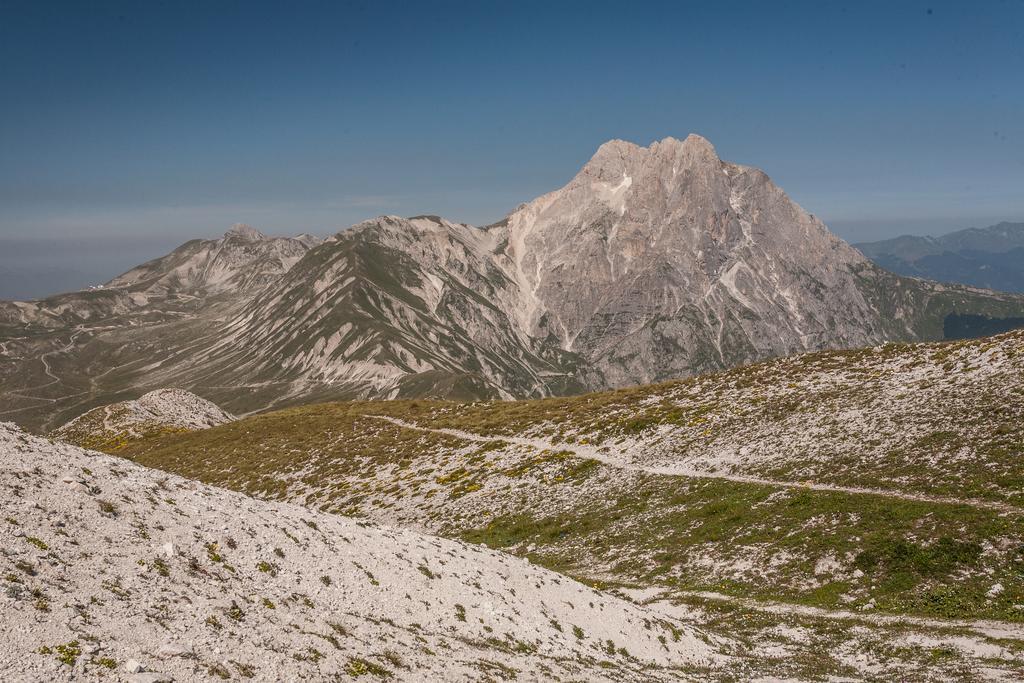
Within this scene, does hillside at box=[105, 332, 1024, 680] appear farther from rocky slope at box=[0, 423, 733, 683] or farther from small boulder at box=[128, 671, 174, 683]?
small boulder at box=[128, 671, 174, 683]

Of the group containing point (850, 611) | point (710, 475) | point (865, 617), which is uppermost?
point (710, 475)

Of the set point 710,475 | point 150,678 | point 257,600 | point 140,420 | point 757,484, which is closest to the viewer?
point 150,678

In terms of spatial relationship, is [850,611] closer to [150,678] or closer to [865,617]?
[865,617]

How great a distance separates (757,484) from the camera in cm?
4828

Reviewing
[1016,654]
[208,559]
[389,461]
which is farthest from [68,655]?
[389,461]

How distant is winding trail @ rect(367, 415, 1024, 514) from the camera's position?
37250mm

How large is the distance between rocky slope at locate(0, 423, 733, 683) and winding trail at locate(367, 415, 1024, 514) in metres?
18.1

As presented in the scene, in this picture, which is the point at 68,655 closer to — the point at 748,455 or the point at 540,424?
the point at 748,455

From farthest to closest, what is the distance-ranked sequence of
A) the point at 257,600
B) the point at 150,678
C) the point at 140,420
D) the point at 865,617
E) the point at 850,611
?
1. the point at 140,420
2. the point at 850,611
3. the point at 865,617
4. the point at 257,600
5. the point at 150,678

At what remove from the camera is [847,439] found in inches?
2031

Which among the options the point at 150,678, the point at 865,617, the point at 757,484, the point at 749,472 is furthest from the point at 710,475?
the point at 150,678

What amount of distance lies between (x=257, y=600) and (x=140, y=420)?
419 ft

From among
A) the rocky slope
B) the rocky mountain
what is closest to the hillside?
the rocky slope

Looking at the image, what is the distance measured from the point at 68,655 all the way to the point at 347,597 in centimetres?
1008
